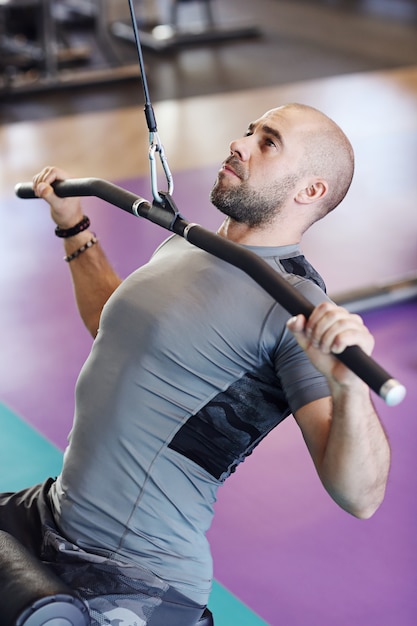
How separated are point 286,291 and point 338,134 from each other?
0.61m

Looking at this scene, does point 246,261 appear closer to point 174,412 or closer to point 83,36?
point 174,412

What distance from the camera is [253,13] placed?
10633mm

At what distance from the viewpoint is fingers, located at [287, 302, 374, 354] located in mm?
1380

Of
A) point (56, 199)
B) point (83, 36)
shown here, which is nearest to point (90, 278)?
point (56, 199)

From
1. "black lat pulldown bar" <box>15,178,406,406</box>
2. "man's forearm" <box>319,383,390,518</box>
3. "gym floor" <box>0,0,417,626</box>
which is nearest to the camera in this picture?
"black lat pulldown bar" <box>15,178,406,406</box>

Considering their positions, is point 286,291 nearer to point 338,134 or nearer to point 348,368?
point 348,368

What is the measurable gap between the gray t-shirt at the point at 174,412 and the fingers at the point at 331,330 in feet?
1.04

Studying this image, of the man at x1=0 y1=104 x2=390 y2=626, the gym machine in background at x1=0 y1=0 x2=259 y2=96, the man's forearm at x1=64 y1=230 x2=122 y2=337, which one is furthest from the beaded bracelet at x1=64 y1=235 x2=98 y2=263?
the gym machine in background at x1=0 y1=0 x2=259 y2=96

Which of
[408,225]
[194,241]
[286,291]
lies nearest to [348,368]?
[286,291]

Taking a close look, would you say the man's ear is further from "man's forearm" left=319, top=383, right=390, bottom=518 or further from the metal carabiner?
"man's forearm" left=319, top=383, right=390, bottom=518

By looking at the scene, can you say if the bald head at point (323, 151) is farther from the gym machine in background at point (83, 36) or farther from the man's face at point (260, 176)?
the gym machine in background at point (83, 36)

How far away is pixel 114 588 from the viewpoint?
175 centimetres

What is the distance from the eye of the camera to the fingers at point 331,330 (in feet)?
4.53

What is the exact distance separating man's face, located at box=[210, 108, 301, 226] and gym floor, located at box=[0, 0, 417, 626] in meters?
1.10
